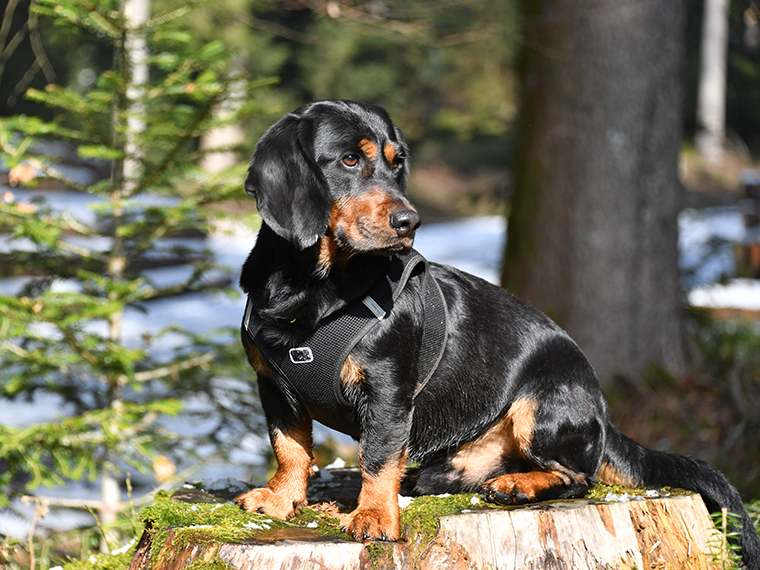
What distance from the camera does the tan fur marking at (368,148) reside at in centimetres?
275

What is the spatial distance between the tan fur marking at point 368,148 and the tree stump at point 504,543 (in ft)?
4.46

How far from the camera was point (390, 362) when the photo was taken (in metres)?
2.71

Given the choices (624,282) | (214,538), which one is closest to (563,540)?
(214,538)

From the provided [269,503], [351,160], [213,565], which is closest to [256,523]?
[269,503]

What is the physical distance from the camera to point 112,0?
4188mm

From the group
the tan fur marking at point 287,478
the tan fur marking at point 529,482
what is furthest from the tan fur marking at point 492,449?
the tan fur marking at point 287,478

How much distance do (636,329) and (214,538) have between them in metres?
5.10

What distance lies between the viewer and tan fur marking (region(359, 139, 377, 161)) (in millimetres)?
2752

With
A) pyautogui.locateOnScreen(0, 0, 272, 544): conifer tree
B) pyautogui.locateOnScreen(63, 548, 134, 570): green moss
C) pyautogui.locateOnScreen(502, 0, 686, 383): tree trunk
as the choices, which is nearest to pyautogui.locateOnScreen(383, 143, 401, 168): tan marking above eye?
pyautogui.locateOnScreen(0, 0, 272, 544): conifer tree

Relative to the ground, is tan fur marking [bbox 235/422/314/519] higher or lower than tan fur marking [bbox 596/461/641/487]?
higher

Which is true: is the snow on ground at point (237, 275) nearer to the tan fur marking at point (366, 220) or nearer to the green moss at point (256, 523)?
the tan fur marking at point (366, 220)

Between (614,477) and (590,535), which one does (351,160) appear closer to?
(590,535)

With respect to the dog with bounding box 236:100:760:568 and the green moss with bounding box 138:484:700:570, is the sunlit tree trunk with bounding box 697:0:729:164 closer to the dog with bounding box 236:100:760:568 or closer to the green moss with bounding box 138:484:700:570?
the dog with bounding box 236:100:760:568

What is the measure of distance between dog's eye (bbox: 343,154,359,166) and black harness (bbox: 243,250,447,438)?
1.44 ft
